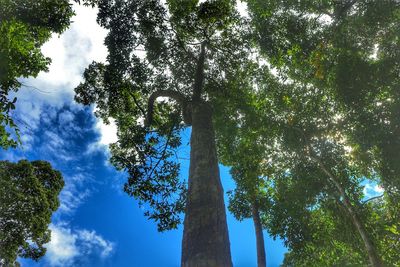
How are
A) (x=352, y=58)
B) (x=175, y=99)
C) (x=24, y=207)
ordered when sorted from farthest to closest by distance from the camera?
(x=24, y=207) → (x=352, y=58) → (x=175, y=99)

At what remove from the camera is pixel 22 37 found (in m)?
7.39

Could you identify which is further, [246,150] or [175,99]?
[246,150]

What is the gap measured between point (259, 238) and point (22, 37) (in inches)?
558

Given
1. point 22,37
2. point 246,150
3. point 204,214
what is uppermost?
point 246,150

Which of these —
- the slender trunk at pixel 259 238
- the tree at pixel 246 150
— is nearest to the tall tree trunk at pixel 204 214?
the tree at pixel 246 150

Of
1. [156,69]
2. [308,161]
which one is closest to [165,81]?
[156,69]

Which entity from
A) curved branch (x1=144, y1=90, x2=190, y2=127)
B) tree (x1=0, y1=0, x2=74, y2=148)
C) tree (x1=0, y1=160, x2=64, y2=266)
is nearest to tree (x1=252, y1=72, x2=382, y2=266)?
curved branch (x1=144, y1=90, x2=190, y2=127)

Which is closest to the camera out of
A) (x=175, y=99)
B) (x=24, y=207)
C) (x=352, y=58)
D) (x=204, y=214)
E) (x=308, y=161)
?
(x=204, y=214)

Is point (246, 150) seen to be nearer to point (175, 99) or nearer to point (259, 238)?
point (259, 238)

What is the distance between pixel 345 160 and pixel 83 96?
12.9m

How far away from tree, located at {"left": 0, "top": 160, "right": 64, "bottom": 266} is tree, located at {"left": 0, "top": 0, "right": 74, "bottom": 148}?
38.4 ft

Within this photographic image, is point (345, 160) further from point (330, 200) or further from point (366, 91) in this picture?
point (366, 91)

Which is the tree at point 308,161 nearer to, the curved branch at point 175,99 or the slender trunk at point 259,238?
the slender trunk at point 259,238

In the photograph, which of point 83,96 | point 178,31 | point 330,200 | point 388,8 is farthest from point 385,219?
point 83,96
